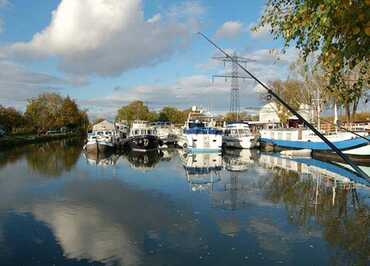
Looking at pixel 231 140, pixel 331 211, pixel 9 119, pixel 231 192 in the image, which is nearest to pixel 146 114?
pixel 9 119

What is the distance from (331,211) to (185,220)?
597 centimetres

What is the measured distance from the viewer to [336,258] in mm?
10844

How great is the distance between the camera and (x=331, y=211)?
645 inches

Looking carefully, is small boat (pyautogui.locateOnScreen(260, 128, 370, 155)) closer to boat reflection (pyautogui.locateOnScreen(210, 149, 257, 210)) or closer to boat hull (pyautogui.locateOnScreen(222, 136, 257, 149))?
boat hull (pyautogui.locateOnScreen(222, 136, 257, 149))

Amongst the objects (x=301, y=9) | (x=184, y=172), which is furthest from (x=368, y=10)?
(x=184, y=172)

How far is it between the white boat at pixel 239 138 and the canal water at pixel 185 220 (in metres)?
25.7

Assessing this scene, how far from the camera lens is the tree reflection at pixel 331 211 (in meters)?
11.7

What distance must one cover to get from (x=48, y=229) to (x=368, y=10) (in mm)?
12692

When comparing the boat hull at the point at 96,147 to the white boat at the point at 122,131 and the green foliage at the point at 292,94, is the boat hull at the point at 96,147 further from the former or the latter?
the green foliage at the point at 292,94

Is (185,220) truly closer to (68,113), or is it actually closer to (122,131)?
(122,131)

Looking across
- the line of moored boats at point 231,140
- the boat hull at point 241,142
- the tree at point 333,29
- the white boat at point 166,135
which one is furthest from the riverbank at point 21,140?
the tree at point 333,29

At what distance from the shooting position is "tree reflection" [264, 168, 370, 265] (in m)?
11.7

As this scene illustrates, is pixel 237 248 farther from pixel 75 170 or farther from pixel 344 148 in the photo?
pixel 344 148

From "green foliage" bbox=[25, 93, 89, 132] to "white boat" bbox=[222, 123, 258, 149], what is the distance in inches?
1909
